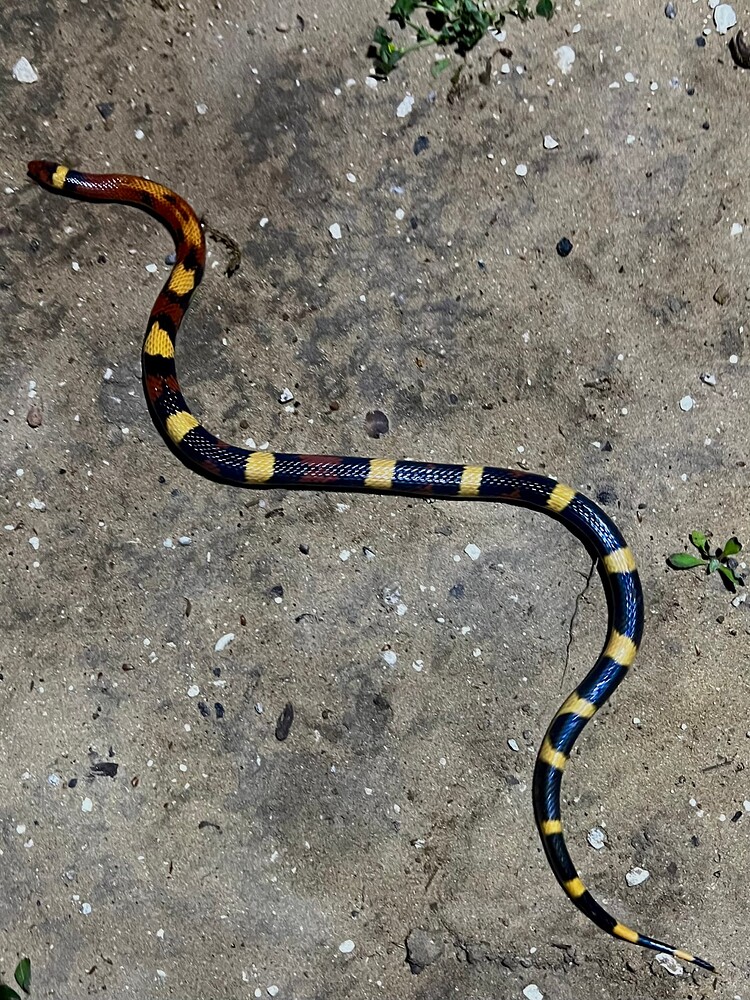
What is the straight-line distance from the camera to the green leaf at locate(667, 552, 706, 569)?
344 cm

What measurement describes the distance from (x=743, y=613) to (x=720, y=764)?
0.72 m

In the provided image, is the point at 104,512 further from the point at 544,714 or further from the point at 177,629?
the point at 544,714

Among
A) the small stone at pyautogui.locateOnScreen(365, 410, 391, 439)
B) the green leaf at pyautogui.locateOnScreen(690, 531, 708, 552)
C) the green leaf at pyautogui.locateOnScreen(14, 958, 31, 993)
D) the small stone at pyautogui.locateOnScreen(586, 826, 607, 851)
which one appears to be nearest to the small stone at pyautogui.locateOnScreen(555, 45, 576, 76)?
the small stone at pyautogui.locateOnScreen(365, 410, 391, 439)

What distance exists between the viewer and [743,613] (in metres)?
3.47

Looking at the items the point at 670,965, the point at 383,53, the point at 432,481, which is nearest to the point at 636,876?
the point at 670,965

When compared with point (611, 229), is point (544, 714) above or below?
below

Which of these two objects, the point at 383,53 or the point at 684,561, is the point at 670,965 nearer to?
the point at 684,561

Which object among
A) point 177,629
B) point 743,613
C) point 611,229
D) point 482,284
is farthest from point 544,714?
point 611,229

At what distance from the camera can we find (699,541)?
3.47 metres

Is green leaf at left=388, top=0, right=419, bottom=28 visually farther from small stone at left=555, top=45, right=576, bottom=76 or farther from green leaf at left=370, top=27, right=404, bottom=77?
small stone at left=555, top=45, right=576, bottom=76

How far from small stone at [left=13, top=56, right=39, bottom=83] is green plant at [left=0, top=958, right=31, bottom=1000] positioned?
13.5ft

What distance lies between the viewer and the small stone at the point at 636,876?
10.9ft

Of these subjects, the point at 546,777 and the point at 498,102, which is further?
the point at 498,102

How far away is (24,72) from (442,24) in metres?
2.08
